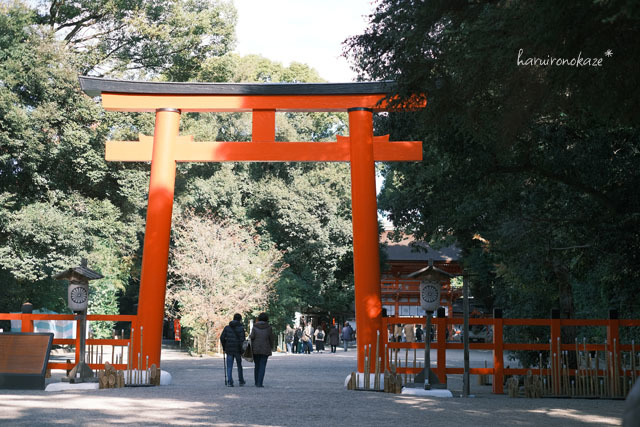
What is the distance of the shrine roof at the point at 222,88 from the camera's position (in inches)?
544

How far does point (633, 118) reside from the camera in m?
7.68

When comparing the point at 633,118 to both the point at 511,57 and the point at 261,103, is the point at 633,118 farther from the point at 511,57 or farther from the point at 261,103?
the point at 261,103

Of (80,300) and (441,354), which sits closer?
(441,354)

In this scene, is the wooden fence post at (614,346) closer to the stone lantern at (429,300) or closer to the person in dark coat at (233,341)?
the stone lantern at (429,300)

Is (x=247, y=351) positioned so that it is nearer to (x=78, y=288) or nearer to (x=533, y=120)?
(x=78, y=288)

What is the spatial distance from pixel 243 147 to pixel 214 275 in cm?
1417

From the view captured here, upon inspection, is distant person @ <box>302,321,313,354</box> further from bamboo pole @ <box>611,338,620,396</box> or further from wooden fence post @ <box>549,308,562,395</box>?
bamboo pole @ <box>611,338,620,396</box>

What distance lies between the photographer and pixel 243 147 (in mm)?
14055

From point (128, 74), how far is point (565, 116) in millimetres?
22188

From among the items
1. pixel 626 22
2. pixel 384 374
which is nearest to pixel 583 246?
pixel 384 374

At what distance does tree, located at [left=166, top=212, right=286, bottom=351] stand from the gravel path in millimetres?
14528

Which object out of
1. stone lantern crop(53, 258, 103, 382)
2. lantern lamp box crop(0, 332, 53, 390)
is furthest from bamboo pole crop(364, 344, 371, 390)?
lantern lamp box crop(0, 332, 53, 390)

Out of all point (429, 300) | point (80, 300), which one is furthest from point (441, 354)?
point (80, 300)

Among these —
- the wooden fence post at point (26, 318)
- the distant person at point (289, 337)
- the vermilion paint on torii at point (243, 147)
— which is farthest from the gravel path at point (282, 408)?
the distant person at point (289, 337)
